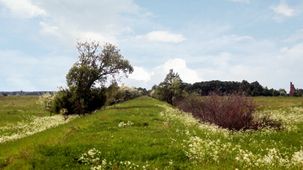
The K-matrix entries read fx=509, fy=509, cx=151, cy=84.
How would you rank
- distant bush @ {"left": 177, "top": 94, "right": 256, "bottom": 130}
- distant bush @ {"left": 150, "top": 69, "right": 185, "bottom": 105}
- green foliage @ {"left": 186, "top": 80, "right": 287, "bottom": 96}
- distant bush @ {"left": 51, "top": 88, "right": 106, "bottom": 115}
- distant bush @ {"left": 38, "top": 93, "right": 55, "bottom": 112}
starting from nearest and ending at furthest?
distant bush @ {"left": 177, "top": 94, "right": 256, "bottom": 130} < distant bush @ {"left": 51, "top": 88, "right": 106, "bottom": 115} < distant bush @ {"left": 38, "top": 93, "right": 55, "bottom": 112} < distant bush @ {"left": 150, "top": 69, "right": 185, "bottom": 105} < green foliage @ {"left": 186, "top": 80, "right": 287, "bottom": 96}

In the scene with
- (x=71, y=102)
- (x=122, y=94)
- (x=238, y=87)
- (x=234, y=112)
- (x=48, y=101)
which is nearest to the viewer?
(x=234, y=112)

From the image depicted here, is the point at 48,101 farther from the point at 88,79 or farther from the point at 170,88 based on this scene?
the point at 170,88

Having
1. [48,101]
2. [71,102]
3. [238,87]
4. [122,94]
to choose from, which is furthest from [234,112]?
[238,87]

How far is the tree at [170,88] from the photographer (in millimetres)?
119812

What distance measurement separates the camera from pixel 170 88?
123m

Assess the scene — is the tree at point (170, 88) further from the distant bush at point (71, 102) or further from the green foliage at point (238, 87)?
the distant bush at point (71, 102)

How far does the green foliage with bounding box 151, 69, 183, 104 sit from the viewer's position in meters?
120

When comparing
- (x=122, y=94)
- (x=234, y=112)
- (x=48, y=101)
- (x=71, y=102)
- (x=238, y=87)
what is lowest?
(x=234, y=112)

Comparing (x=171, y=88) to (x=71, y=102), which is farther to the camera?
(x=171, y=88)

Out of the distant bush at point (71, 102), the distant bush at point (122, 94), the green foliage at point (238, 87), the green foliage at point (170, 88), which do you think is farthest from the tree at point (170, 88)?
the distant bush at point (71, 102)

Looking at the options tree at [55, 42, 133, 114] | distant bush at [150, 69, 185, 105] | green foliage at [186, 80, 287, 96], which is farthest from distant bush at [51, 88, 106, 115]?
Result: green foliage at [186, 80, 287, 96]

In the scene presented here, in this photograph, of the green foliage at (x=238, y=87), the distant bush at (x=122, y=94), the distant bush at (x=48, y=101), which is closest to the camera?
the distant bush at (x=48, y=101)

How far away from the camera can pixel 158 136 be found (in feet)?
86.1

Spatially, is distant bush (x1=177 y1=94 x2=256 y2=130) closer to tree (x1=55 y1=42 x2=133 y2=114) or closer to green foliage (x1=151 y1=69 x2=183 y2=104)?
tree (x1=55 y1=42 x2=133 y2=114)
